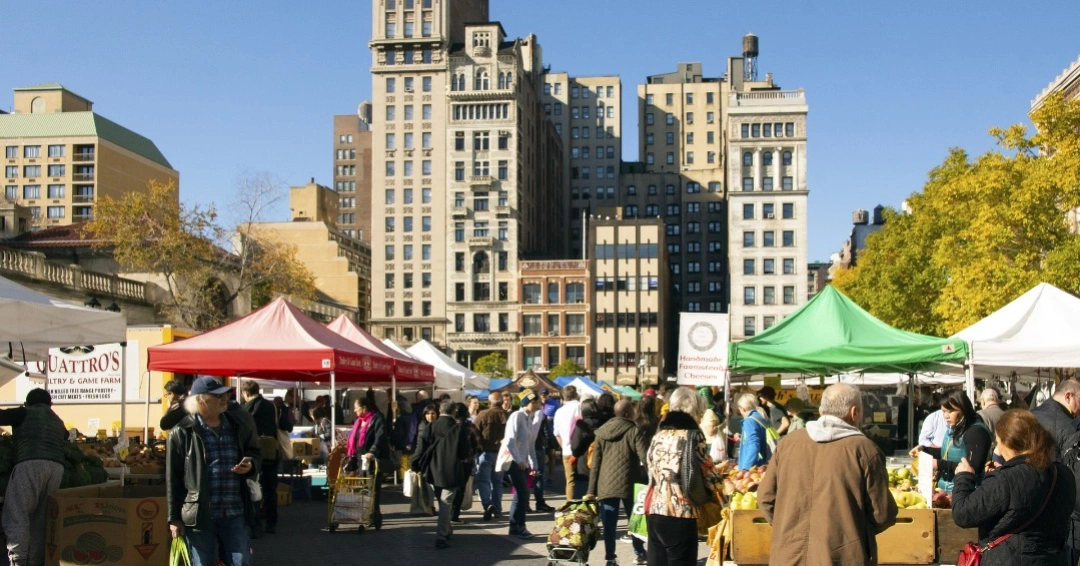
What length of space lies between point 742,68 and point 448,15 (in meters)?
44.1

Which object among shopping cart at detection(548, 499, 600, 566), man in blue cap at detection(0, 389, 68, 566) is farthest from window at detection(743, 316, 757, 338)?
man in blue cap at detection(0, 389, 68, 566)

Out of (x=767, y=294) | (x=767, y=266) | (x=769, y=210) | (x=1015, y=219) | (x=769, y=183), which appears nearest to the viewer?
(x=1015, y=219)

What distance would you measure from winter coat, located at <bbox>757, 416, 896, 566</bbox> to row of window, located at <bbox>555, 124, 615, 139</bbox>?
129860mm

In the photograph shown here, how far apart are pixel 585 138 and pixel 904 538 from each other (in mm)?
129225

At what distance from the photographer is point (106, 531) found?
9.66 metres

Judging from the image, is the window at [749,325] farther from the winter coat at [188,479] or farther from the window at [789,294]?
the winter coat at [188,479]

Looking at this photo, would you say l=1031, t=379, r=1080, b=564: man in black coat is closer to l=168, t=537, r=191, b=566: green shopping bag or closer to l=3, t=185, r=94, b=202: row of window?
l=168, t=537, r=191, b=566: green shopping bag

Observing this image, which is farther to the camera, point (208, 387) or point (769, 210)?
point (769, 210)

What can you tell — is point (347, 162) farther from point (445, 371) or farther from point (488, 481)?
point (488, 481)

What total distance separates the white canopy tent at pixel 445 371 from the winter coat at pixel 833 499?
22.9 m

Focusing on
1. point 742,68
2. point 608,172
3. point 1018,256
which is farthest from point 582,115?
point 1018,256

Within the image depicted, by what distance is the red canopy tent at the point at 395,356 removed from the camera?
20.4m

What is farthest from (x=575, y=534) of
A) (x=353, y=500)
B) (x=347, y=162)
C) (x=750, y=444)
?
(x=347, y=162)

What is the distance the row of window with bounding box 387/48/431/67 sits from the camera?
10669cm
